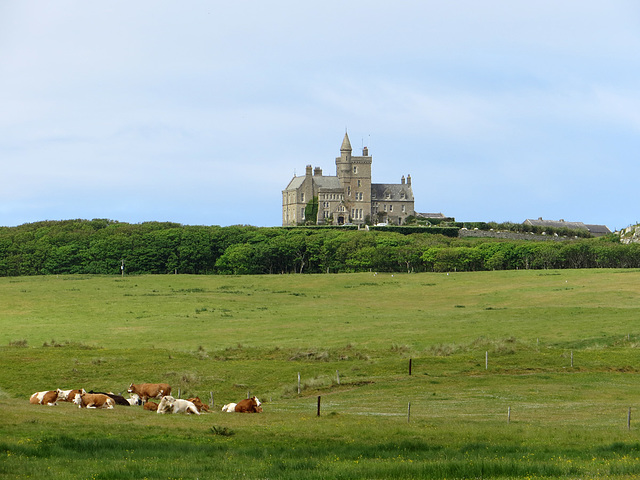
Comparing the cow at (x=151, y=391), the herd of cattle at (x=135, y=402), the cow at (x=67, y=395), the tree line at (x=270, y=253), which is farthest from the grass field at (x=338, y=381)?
the tree line at (x=270, y=253)

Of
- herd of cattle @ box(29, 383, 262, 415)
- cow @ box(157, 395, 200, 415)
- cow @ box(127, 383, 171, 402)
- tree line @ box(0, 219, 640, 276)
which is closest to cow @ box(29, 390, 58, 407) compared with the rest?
herd of cattle @ box(29, 383, 262, 415)

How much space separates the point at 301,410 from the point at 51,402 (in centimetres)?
993

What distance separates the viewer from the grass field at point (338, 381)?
20.8 metres

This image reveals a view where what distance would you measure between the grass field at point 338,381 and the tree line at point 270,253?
143ft

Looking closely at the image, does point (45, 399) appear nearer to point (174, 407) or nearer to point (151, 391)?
point (151, 391)

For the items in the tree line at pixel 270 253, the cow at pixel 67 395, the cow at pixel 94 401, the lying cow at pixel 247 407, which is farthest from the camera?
the tree line at pixel 270 253

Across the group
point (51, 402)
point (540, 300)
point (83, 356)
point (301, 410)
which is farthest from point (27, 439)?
point (540, 300)

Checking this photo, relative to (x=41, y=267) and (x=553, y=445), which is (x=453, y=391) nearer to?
(x=553, y=445)

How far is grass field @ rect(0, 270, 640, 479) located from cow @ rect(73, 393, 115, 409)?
0.48 meters

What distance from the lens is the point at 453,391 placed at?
39.5 metres

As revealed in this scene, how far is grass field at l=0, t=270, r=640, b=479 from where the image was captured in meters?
20.8

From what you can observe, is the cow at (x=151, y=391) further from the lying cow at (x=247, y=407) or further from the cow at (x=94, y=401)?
the lying cow at (x=247, y=407)

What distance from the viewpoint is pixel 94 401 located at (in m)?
30.9

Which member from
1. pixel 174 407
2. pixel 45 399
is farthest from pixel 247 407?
pixel 45 399
